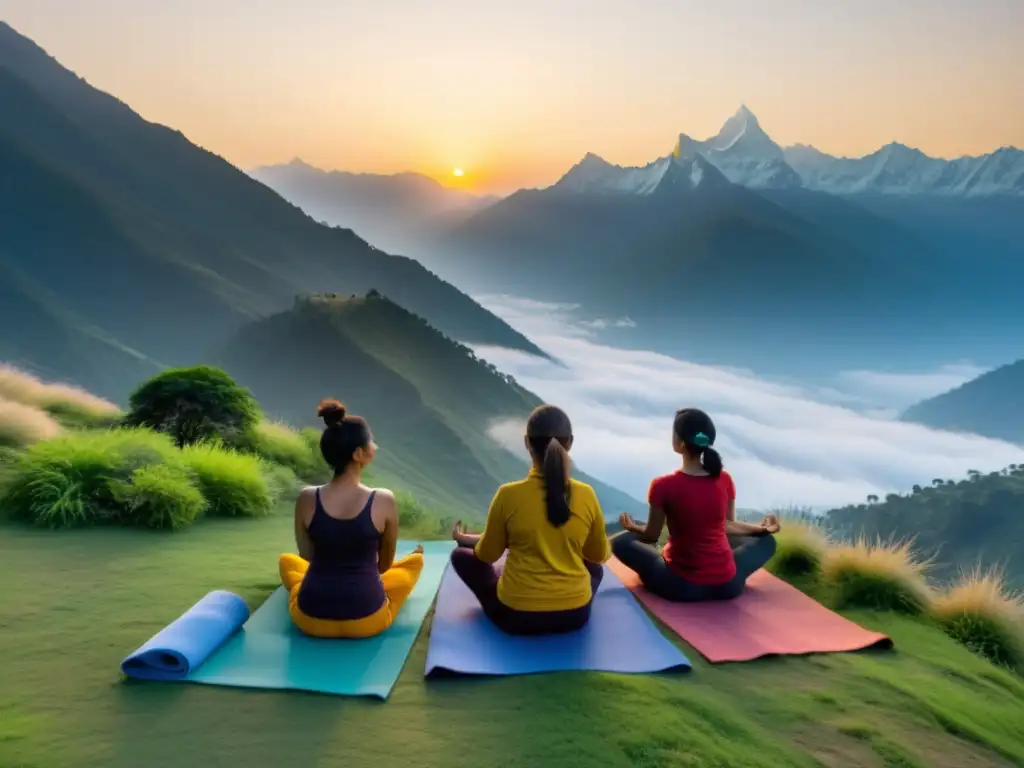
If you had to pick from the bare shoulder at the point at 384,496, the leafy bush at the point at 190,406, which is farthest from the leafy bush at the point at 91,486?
the bare shoulder at the point at 384,496

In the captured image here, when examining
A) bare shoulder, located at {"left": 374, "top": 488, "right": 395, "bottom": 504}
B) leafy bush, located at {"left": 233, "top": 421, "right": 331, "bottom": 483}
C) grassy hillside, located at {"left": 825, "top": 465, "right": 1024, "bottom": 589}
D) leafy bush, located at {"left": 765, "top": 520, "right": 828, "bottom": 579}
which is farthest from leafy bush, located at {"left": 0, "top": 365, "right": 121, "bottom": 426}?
grassy hillside, located at {"left": 825, "top": 465, "right": 1024, "bottom": 589}

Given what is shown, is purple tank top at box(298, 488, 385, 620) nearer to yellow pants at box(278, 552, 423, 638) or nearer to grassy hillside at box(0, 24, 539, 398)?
yellow pants at box(278, 552, 423, 638)

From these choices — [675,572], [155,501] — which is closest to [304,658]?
[675,572]

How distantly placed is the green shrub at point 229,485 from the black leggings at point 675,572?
3098 millimetres

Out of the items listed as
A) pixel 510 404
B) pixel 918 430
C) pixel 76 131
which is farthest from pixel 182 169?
pixel 918 430

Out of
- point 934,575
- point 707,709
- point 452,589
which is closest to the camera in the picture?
point 707,709

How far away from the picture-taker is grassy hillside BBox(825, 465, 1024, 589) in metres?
14.9

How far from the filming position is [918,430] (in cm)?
4191

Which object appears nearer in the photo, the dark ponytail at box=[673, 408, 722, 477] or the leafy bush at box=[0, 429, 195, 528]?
the dark ponytail at box=[673, 408, 722, 477]

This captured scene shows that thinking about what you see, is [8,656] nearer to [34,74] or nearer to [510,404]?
[510,404]

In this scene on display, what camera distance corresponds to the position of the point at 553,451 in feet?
9.57

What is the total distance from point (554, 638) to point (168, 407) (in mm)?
5501

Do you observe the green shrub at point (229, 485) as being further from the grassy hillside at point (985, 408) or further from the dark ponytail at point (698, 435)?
the grassy hillside at point (985, 408)

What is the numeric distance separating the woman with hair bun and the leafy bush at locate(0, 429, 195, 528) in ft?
7.82
